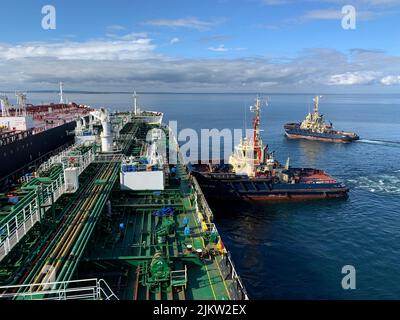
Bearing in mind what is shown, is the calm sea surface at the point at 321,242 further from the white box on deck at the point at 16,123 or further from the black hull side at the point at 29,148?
the white box on deck at the point at 16,123

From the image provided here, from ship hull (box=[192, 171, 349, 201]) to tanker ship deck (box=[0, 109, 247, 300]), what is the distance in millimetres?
20067

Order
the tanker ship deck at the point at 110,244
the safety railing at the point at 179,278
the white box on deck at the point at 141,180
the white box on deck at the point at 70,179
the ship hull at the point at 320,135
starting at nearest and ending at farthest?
the tanker ship deck at the point at 110,244
the safety railing at the point at 179,278
the white box on deck at the point at 70,179
the white box on deck at the point at 141,180
the ship hull at the point at 320,135

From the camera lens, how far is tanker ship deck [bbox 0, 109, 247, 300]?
13.9 meters

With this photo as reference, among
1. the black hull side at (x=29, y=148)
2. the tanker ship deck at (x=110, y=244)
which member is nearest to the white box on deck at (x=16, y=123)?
the black hull side at (x=29, y=148)

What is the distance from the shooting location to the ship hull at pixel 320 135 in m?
96.3

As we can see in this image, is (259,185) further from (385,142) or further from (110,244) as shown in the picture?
(385,142)

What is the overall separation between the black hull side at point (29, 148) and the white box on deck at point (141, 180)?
53.5ft

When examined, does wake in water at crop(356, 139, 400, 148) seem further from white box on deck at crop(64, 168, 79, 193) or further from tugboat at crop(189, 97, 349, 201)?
white box on deck at crop(64, 168, 79, 193)

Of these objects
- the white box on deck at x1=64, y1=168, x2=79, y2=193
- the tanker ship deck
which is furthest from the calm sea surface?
the white box on deck at x1=64, y1=168, x2=79, y2=193
